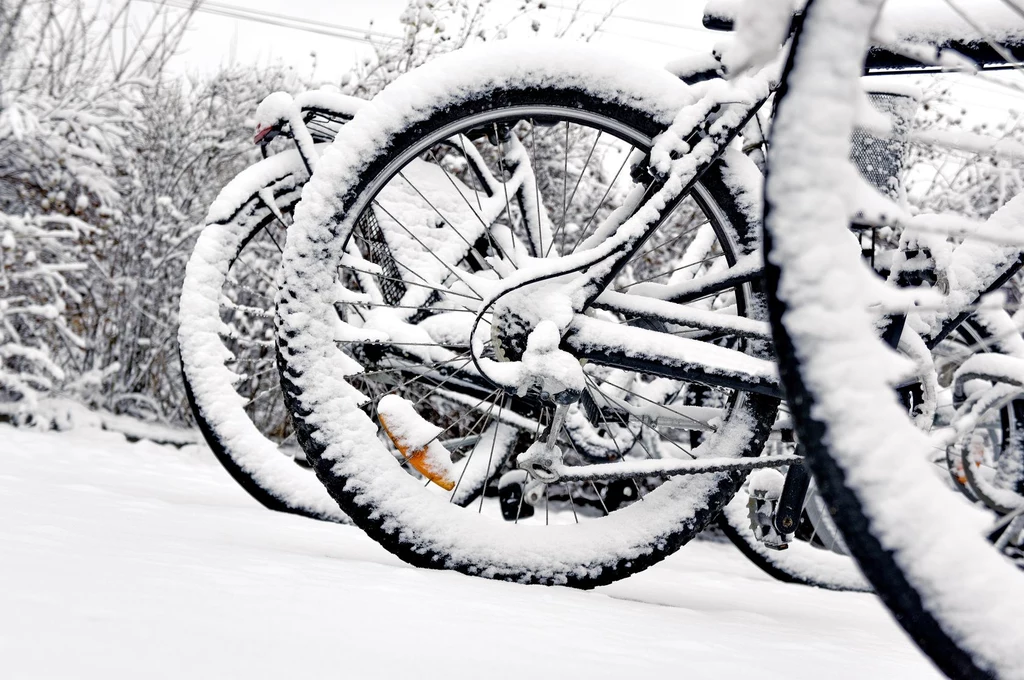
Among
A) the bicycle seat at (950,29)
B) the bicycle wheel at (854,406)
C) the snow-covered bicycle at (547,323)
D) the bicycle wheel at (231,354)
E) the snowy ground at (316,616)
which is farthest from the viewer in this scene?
the bicycle wheel at (231,354)

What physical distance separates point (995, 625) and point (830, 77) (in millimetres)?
→ 386

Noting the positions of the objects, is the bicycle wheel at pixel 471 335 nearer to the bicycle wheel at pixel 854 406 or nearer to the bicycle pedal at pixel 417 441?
the bicycle pedal at pixel 417 441

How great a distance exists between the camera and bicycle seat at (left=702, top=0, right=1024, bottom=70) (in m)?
1.13

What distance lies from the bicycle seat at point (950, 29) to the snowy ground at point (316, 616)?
0.82 m

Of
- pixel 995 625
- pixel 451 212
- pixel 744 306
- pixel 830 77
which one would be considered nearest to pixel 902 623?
pixel 995 625

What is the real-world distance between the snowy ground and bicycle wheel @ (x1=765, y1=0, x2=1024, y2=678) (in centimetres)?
34

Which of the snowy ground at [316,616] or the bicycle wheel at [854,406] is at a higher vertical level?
the bicycle wheel at [854,406]

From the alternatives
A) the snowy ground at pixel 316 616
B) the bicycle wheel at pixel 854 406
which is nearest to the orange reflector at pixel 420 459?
the snowy ground at pixel 316 616

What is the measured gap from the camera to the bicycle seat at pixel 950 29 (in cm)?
113

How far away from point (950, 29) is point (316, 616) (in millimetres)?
1135

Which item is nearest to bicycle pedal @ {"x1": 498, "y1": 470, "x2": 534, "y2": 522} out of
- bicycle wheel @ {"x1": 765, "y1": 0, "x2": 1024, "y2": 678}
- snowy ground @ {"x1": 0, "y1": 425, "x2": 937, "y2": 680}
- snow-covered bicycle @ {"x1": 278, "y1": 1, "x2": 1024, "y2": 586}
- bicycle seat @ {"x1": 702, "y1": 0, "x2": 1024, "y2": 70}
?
snowy ground @ {"x1": 0, "y1": 425, "x2": 937, "y2": 680}

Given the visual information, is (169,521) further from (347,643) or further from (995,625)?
(995,625)

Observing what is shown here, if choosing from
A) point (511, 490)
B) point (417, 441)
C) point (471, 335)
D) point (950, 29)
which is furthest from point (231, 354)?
point (950, 29)

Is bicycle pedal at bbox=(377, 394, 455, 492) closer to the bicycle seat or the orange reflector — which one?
the orange reflector
